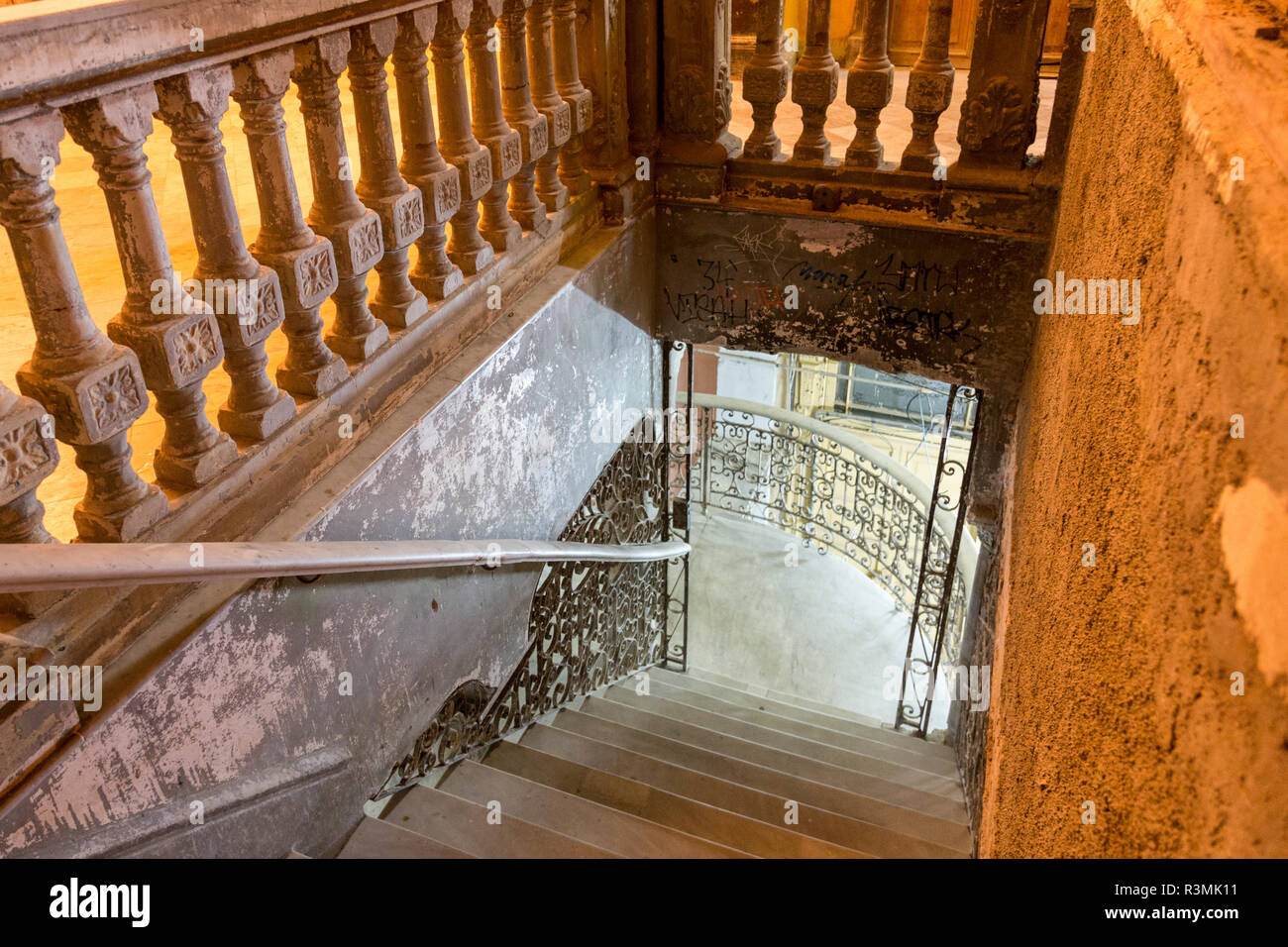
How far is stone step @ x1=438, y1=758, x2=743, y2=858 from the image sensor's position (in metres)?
3.06

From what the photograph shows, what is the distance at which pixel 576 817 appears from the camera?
126 inches

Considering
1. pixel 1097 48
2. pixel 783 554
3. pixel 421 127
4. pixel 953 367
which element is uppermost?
pixel 1097 48

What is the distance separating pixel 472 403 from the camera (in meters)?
2.81

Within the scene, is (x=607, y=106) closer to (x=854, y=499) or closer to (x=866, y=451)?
(x=866, y=451)

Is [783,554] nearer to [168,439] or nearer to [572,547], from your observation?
[572,547]

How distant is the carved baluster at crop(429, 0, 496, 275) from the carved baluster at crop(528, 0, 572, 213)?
45 centimetres

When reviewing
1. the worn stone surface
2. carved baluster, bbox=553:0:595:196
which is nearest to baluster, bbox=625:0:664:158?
carved baluster, bbox=553:0:595:196

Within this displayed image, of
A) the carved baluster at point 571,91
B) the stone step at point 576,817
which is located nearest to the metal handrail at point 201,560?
the stone step at point 576,817

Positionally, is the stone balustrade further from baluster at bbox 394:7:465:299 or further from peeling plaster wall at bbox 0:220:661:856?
peeling plaster wall at bbox 0:220:661:856

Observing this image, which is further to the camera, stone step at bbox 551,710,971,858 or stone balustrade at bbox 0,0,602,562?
stone step at bbox 551,710,971,858

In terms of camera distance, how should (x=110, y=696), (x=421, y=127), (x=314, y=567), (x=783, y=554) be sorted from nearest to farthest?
1. (x=110, y=696)
2. (x=314, y=567)
3. (x=421, y=127)
4. (x=783, y=554)

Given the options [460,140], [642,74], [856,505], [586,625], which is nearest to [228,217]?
[460,140]

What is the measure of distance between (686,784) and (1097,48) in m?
3.07

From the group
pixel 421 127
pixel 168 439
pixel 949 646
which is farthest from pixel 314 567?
pixel 949 646
